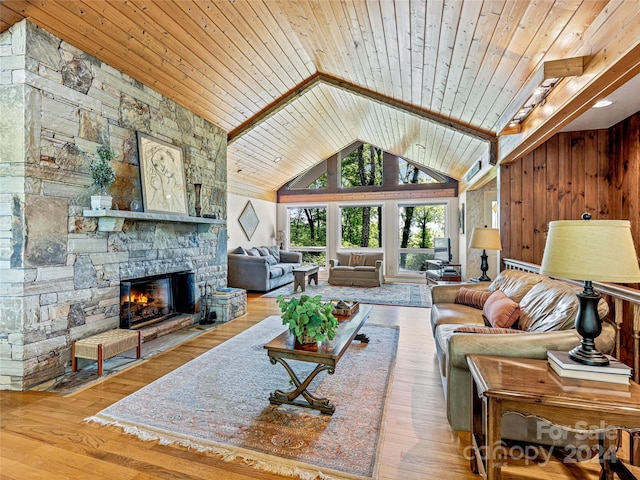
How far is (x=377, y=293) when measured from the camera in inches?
258

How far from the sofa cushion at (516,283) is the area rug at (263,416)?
130 centimetres

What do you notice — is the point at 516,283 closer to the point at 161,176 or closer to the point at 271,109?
the point at 161,176

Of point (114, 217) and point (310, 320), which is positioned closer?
point (310, 320)

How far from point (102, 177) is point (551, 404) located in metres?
3.72

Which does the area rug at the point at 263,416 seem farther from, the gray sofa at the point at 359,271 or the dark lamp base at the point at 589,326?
the gray sofa at the point at 359,271

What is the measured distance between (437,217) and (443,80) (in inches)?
205

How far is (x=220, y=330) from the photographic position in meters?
4.10

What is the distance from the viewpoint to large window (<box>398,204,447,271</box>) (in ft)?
27.0

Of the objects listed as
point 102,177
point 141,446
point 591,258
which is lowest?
point 141,446

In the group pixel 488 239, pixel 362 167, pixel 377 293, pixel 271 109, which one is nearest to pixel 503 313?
pixel 488 239

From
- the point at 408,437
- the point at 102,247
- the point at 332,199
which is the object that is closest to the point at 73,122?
the point at 102,247

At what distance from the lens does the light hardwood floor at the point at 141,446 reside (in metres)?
1.63

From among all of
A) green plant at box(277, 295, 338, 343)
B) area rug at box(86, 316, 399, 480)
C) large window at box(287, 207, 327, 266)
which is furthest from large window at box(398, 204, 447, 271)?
green plant at box(277, 295, 338, 343)

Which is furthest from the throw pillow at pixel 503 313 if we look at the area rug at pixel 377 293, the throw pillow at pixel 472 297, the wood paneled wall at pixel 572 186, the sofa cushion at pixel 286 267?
the sofa cushion at pixel 286 267
